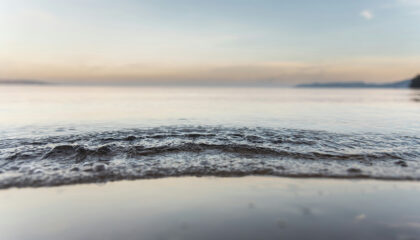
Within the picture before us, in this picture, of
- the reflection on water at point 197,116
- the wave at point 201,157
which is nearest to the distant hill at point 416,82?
the reflection on water at point 197,116

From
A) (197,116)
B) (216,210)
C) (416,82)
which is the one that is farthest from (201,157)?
(416,82)

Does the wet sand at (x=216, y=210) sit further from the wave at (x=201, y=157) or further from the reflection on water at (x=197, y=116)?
the reflection on water at (x=197, y=116)

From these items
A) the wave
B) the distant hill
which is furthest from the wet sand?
the distant hill

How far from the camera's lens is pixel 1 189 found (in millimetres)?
7004

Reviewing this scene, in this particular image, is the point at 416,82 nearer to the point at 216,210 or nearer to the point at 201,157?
the point at 201,157

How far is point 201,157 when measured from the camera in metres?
10.3

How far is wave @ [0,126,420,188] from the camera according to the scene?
8.31 metres

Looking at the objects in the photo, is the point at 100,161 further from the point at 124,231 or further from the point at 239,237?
the point at 239,237

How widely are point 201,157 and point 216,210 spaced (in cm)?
465

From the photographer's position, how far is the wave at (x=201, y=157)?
8.31m

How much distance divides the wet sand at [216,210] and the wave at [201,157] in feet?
2.57

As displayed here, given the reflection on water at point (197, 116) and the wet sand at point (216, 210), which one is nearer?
the wet sand at point (216, 210)

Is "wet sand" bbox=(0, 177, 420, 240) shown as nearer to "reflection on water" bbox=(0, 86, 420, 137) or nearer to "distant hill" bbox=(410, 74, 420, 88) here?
"reflection on water" bbox=(0, 86, 420, 137)

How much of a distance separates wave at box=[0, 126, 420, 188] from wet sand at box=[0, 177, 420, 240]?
0.78 metres
